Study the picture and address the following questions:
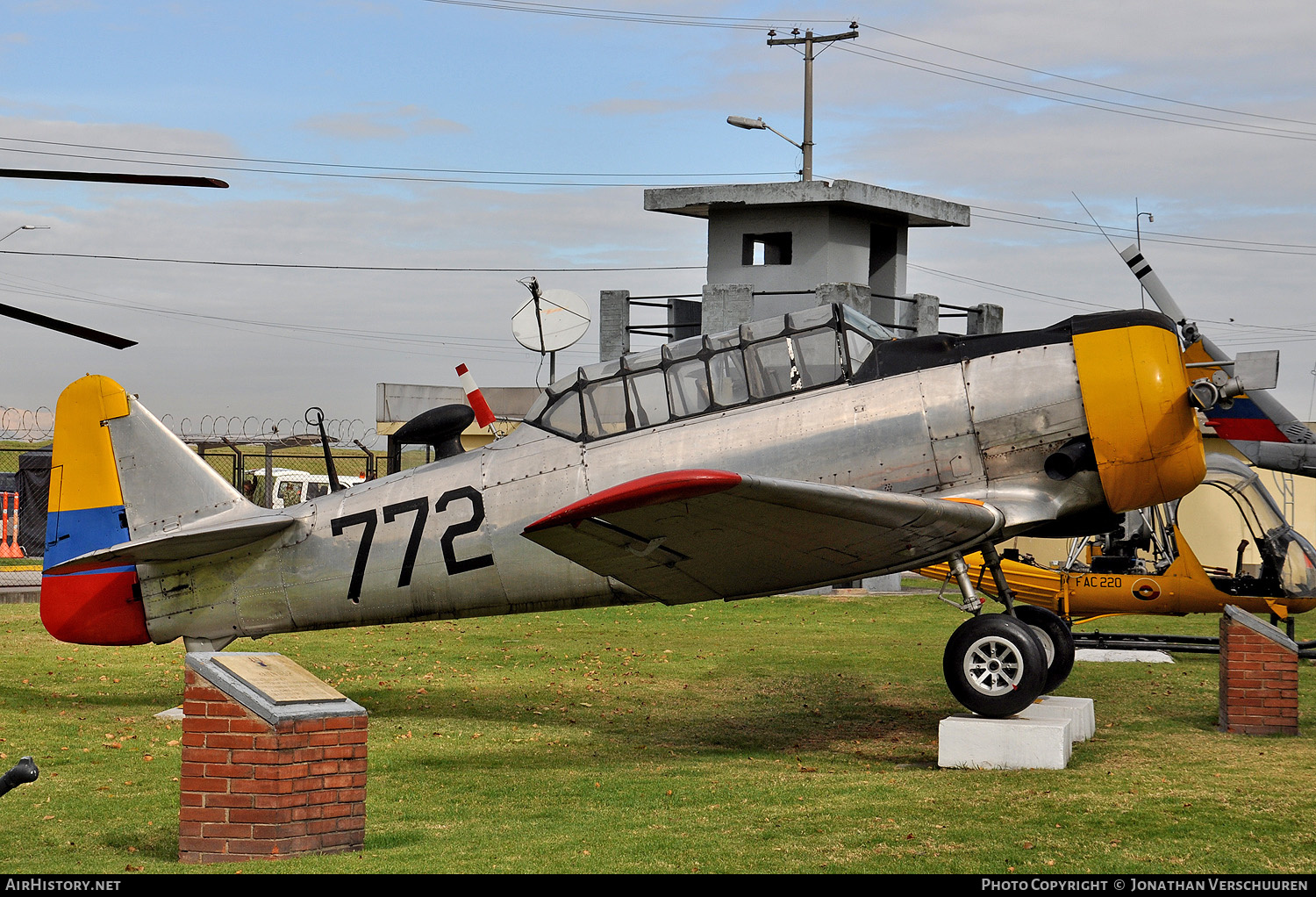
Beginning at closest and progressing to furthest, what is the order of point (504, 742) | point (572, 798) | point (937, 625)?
point (572, 798) → point (504, 742) → point (937, 625)

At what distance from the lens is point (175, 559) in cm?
1005

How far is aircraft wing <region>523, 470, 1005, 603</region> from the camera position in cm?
703

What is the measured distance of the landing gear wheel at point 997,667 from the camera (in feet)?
26.8

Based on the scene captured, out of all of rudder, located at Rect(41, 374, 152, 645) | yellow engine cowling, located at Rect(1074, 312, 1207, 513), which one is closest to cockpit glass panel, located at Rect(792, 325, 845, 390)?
yellow engine cowling, located at Rect(1074, 312, 1207, 513)

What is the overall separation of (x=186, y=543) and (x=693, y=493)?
4904 millimetres

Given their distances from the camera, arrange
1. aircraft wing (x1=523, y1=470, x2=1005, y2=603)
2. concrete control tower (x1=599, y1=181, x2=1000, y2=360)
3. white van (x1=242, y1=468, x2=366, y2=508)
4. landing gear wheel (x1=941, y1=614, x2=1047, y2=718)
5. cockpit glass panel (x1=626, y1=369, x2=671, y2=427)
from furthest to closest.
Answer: white van (x1=242, y1=468, x2=366, y2=508) < concrete control tower (x1=599, y1=181, x2=1000, y2=360) < cockpit glass panel (x1=626, y1=369, x2=671, y2=427) < landing gear wheel (x1=941, y1=614, x2=1047, y2=718) < aircraft wing (x1=523, y1=470, x2=1005, y2=603)

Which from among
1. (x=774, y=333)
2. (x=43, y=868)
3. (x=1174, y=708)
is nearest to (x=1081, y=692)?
(x=1174, y=708)

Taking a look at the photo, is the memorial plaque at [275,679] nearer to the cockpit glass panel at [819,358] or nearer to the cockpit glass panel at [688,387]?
the cockpit glass panel at [688,387]

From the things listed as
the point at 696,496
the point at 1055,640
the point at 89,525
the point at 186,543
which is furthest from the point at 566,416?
the point at 1055,640

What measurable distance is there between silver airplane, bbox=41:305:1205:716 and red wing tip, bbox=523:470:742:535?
29 millimetres

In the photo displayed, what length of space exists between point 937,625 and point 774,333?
9.05m

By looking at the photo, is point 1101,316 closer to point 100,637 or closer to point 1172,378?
point 1172,378

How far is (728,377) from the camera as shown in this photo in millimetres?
9234

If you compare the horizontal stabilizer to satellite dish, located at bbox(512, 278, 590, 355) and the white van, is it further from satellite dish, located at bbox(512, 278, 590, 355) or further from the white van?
the white van
